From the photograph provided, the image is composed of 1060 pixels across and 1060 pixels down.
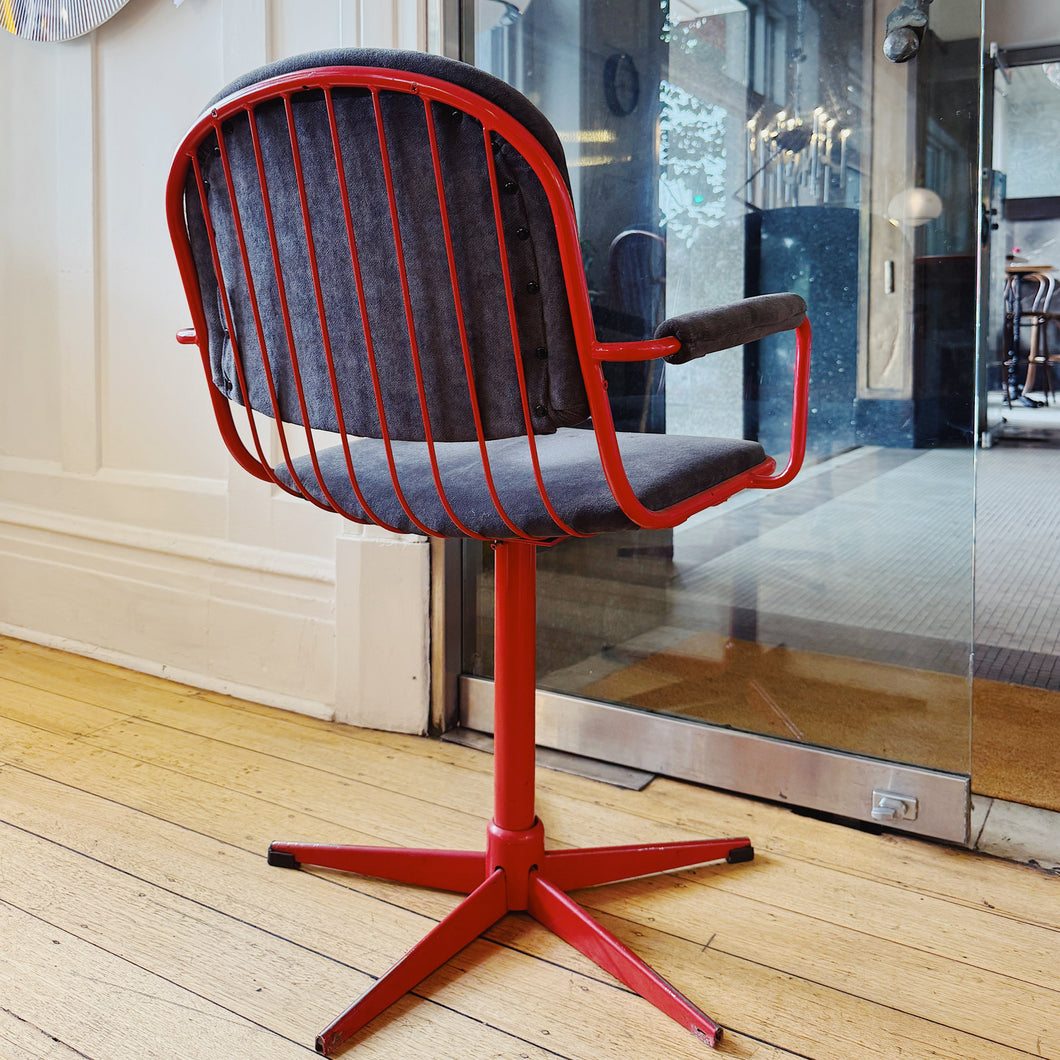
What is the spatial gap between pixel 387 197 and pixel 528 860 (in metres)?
0.73

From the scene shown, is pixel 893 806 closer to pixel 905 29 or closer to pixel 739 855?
pixel 739 855

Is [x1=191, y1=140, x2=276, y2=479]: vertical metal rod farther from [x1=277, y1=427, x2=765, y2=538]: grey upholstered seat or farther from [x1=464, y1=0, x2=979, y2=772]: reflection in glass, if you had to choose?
[x1=464, y1=0, x2=979, y2=772]: reflection in glass

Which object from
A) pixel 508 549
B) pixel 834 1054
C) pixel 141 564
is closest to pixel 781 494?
pixel 508 549

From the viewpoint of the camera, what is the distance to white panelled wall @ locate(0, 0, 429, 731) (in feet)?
5.67

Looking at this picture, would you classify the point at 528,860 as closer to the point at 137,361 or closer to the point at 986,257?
the point at 986,257

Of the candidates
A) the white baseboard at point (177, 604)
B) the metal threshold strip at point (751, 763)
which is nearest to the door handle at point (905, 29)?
the metal threshold strip at point (751, 763)

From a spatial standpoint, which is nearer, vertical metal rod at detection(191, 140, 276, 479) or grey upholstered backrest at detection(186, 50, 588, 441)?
grey upholstered backrest at detection(186, 50, 588, 441)

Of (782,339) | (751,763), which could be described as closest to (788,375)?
(782,339)

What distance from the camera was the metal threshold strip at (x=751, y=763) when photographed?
1.33m

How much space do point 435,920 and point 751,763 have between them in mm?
544

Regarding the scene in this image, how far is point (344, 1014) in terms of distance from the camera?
3.02 feet

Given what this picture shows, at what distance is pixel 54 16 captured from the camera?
6.78ft

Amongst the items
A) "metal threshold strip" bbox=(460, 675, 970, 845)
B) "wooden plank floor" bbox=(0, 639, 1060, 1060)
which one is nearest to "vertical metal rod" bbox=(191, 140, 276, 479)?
"wooden plank floor" bbox=(0, 639, 1060, 1060)

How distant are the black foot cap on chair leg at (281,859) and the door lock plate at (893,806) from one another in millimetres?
776
